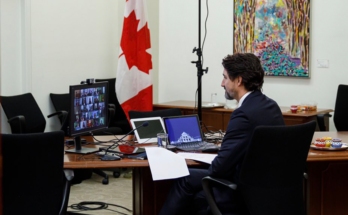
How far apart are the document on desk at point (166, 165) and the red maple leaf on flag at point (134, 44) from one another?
8.53ft

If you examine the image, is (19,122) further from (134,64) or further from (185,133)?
(185,133)

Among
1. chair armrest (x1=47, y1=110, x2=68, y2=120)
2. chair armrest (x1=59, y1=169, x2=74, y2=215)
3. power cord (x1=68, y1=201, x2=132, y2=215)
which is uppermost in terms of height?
chair armrest (x1=47, y1=110, x2=68, y2=120)

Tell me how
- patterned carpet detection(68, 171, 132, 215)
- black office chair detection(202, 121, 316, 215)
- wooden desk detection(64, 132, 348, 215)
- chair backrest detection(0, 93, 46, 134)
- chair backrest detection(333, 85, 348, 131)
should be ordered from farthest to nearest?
chair backrest detection(333, 85, 348, 131), chair backrest detection(0, 93, 46, 134), patterned carpet detection(68, 171, 132, 215), wooden desk detection(64, 132, 348, 215), black office chair detection(202, 121, 316, 215)

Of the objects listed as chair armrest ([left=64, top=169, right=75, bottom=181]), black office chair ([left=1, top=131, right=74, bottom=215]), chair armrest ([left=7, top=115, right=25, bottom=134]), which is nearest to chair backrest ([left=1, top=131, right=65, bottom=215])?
black office chair ([left=1, top=131, right=74, bottom=215])

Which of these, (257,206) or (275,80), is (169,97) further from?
(257,206)

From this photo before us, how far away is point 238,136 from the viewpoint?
250 cm

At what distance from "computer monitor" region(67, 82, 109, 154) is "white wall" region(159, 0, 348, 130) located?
2.97 meters

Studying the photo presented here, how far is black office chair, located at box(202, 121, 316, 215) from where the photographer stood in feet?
7.38

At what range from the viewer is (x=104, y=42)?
19.7 ft

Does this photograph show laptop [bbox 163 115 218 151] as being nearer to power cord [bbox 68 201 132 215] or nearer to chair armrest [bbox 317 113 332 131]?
power cord [bbox 68 201 132 215]

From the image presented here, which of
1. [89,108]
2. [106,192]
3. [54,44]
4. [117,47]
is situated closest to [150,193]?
[89,108]

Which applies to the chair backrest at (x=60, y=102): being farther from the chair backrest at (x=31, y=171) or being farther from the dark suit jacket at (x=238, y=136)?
the dark suit jacket at (x=238, y=136)

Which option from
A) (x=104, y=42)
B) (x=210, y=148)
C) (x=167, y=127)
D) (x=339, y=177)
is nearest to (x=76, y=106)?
(x=167, y=127)

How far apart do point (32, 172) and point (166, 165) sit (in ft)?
2.45
